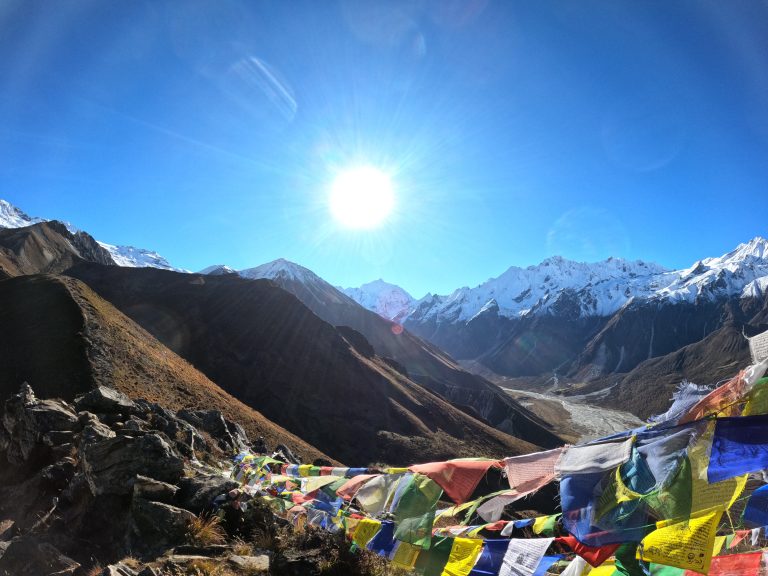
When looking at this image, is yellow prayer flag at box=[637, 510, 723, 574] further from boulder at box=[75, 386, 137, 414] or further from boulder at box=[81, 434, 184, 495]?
boulder at box=[75, 386, 137, 414]

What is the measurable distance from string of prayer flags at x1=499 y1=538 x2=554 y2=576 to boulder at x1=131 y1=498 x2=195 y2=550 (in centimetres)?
606

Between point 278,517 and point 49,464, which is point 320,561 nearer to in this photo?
point 278,517

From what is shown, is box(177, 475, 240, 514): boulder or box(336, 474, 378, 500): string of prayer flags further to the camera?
box(177, 475, 240, 514): boulder

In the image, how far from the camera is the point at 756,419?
13.2 feet

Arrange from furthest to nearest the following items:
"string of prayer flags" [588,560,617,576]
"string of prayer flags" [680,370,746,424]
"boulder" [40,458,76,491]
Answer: "boulder" [40,458,76,491] < "string of prayer flags" [588,560,617,576] < "string of prayer flags" [680,370,746,424]

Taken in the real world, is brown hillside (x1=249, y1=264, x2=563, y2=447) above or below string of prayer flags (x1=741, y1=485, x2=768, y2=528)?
above

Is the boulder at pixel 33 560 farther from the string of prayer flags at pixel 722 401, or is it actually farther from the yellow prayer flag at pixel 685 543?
the string of prayer flags at pixel 722 401

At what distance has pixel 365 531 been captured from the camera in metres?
7.60

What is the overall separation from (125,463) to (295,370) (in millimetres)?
47781

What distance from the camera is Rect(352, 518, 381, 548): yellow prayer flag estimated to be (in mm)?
7422

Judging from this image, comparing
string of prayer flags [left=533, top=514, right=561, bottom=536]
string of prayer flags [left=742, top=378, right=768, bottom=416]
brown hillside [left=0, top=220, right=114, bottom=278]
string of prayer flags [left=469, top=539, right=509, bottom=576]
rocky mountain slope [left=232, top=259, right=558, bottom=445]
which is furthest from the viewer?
rocky mountain slope [left=232, top=259, right=558, bottom=445]

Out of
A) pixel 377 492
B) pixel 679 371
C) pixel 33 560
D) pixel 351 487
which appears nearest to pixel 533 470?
pixel 377 492

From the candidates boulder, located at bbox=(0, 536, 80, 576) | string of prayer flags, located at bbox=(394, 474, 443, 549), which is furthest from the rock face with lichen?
string of prayer flags, located at bbox=(394, 474, 443, 549)

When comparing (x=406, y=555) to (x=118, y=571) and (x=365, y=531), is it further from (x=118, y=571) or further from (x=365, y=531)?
(x=118, y=571)
